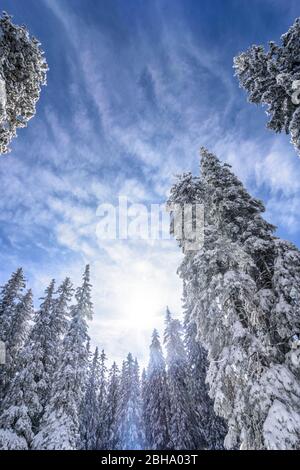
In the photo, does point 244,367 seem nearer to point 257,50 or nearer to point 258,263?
point 258,263

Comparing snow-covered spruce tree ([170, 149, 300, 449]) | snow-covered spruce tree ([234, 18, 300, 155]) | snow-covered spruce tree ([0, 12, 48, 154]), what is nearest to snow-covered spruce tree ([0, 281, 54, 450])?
snow-covered spruce tree ([170, 149, 300, 449])

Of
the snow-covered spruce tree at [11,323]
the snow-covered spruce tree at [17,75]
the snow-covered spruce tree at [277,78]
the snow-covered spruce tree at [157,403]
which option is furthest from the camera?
the snow-covered spruce tree at [157,403]

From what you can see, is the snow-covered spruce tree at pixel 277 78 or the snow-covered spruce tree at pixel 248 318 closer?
the snow-covered spruce tree at pixel 248 318

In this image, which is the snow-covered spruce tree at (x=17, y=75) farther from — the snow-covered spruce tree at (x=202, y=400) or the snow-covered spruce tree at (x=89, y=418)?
the snow-covered spruce tree at (x=89, y=418)

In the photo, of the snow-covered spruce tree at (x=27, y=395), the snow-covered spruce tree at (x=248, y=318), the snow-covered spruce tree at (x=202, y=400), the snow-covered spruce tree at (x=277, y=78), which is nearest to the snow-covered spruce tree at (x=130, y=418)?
the snow-covered spruce tree at (x=202, y=400)

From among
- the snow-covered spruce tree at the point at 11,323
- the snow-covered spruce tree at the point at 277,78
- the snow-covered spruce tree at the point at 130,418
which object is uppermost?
the snow-covered spruce tree at the point at 277,78

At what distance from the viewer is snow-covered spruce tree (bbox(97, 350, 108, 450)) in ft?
147

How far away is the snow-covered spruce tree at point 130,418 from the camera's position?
3853cm

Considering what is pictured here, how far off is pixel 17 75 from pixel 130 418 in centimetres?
4365

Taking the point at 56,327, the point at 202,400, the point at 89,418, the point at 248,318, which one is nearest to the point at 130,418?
the point at 89,418

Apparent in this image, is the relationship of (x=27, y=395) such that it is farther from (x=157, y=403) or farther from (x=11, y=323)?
(x=157, y=403)

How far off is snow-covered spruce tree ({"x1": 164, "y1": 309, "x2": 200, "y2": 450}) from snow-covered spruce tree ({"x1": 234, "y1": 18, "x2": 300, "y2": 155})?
29500mm

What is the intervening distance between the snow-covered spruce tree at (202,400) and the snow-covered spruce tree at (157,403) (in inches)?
197

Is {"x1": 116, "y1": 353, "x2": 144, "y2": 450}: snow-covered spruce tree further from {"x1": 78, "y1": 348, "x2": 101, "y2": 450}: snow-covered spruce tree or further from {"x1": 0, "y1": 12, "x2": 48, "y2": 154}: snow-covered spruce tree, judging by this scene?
{"x1": 0, "y1": 12, "x2": 48, "y2": 154}: snow-covered spruce tree
